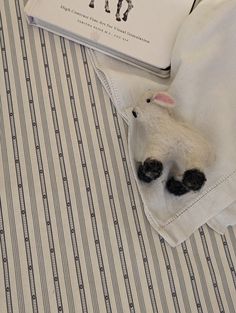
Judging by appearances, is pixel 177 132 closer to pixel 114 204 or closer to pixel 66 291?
pixel 114 204

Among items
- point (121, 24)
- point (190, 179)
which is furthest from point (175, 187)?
point (121, 24)

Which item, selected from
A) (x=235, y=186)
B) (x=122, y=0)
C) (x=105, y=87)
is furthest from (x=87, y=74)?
(x=235, y=186)

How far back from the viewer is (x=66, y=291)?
2.06ft

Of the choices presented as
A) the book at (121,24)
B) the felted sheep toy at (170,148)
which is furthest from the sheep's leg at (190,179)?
the book at (121,24)

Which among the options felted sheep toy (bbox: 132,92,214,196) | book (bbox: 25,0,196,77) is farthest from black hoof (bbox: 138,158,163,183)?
book (bbox: 25,0,196,77)

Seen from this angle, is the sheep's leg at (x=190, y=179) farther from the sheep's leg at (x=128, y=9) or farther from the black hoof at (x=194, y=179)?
the sheep's leg at (x=128, y=9)

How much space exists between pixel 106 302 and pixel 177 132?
0.24 metres

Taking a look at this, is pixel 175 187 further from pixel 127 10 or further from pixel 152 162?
pixel 127 10

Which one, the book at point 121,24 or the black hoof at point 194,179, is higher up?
the book at point 121,24

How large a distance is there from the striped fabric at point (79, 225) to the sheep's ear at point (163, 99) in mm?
87

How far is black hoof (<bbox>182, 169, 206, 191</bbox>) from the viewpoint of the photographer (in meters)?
0.61

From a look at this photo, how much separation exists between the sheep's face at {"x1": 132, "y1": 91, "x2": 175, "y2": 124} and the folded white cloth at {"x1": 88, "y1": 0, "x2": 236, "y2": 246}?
0.04m

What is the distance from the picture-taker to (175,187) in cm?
65

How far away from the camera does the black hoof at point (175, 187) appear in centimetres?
65
